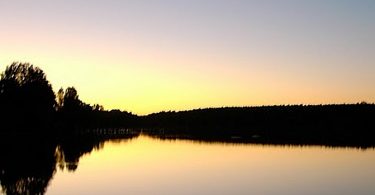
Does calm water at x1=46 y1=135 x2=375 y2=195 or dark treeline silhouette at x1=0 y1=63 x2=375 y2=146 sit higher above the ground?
dark treeline silhouette at x1=0 y1=63 x2=375 y2=146

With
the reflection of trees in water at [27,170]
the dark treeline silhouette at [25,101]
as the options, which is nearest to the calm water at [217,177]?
the reflection of trees in water at [27,170]

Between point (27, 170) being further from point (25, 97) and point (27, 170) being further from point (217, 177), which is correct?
point (25, 97)

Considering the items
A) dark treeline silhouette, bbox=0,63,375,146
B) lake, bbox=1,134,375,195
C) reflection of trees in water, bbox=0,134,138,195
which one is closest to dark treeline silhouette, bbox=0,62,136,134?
dark treeline silhouette, bbox=0,63,375,146

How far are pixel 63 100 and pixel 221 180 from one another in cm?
8852

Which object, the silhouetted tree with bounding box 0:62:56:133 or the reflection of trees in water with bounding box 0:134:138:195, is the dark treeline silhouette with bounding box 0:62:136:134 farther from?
the reflection of trees in water with bounding box 0:134:138:195

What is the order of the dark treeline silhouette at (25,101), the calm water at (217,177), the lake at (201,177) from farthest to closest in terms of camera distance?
the dark treeline silhouette at (25,101), the calm water at (217,177), the lake at (201,177)

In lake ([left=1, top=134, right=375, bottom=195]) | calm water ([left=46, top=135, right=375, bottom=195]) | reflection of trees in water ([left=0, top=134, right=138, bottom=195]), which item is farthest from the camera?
calm water ([left=46, top=135, right=375, bottom=195])

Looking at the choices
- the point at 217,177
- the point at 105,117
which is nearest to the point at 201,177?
the point at 217,177

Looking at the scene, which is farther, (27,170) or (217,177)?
(27,170)

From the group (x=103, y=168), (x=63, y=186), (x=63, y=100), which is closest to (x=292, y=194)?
(x=63, y=186)

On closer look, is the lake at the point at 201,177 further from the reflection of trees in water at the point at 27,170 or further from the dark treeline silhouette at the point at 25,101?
the dark treeline silhouette at the point at 25,101

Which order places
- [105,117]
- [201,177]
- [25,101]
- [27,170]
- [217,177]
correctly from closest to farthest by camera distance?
[201,177] → [217,177] → [27,170] → [25,101] → [105,117]

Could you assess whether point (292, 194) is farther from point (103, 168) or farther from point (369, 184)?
point (103, 168)

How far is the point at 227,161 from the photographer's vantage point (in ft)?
148
